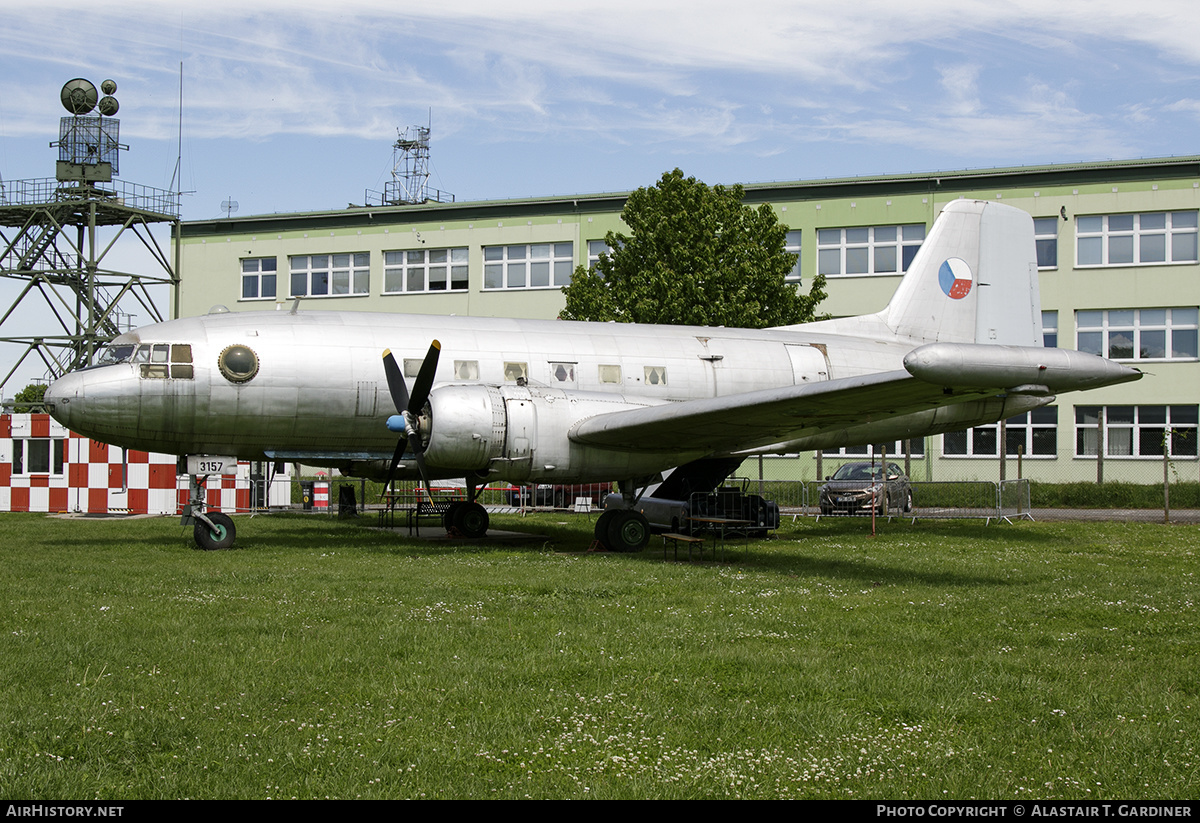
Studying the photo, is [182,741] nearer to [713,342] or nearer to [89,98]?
[713,342]

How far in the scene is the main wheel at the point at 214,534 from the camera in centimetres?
1633

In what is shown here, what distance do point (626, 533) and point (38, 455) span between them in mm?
20208

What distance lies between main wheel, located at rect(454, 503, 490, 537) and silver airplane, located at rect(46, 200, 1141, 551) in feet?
0.10

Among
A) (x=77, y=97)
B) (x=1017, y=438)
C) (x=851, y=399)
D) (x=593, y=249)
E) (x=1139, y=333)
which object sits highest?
(x=77, y=97)

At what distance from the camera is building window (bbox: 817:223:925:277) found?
1646 inches

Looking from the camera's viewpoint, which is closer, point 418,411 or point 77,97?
point 418,411

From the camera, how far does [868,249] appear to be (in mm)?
42312

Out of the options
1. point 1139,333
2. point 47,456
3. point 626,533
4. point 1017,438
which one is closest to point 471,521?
point 626,533

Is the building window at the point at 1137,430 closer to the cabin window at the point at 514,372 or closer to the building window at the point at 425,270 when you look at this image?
the building window at the point at 425,270

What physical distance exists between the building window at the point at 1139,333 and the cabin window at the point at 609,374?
28248 mm

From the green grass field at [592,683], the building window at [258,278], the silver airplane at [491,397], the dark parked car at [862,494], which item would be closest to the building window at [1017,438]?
the dark parked car at [862,494]

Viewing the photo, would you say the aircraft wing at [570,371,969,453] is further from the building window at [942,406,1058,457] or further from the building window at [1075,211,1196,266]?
the building window at [1075,211,1196,266]

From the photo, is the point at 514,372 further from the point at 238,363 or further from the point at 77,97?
the point at 77,97

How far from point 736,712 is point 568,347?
41.4ft
